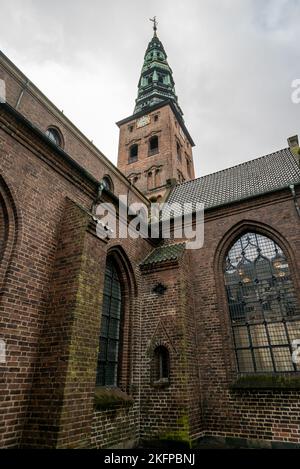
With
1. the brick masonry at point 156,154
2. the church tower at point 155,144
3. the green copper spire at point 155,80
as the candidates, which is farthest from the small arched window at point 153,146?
the green copper spire at point 155,80

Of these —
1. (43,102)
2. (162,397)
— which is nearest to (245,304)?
(162,397)

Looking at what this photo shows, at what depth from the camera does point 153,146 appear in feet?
70.2

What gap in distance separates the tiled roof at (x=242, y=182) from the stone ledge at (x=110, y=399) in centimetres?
647

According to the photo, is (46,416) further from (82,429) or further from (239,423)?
A: (239,423)

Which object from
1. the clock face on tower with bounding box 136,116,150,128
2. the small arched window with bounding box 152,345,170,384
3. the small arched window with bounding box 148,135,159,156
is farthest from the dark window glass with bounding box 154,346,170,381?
the clock face on tower with bounding box 136,116,150,128

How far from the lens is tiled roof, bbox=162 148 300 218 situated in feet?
32.9

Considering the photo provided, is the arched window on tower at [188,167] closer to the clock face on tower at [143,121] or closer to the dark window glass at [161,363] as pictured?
the clock face on tower at [143,121]

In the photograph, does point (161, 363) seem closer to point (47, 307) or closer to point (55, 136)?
point (47, 307)

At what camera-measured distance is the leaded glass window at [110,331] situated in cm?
719

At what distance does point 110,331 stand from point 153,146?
16.6 metres

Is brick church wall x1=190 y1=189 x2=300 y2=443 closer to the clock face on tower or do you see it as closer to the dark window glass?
the dark window glass

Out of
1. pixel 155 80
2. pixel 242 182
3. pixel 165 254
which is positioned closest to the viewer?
pixel 165 254

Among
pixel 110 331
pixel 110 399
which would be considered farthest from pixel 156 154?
pixel 110 399

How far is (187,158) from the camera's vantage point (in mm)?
23531
